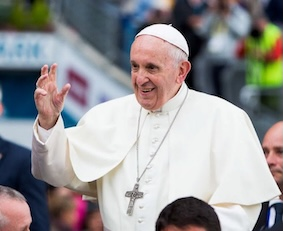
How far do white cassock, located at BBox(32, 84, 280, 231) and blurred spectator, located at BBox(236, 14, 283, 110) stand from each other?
29.1 ft

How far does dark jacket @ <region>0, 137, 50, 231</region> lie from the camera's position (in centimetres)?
680

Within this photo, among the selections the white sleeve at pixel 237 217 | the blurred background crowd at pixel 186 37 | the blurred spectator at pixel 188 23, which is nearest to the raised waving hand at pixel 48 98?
the white sleeve at pixel 237 217

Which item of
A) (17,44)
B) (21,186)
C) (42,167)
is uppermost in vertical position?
(42,167)

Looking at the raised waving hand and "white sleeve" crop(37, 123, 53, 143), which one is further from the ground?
the raised waving hand

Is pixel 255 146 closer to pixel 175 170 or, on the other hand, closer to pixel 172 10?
pixel 175 170

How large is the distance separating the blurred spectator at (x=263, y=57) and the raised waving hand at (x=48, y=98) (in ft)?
30.2

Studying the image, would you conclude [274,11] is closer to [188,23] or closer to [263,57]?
[263,57]

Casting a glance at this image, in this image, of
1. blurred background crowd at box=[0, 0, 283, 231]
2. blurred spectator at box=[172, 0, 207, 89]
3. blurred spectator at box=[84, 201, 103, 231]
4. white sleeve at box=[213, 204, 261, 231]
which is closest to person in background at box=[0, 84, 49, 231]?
white sleeve at box=[213, 204, 261, 231]

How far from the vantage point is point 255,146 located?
19.5 ft

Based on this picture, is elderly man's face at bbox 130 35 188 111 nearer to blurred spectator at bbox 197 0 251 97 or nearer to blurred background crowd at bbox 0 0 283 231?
blurred background crowd at bbox 0 0 283 231

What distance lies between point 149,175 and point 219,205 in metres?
0.39

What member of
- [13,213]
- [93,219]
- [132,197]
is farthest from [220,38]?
[13,213]

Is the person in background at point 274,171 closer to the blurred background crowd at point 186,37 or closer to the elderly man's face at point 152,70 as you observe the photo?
the elderly man's face at point 152,70

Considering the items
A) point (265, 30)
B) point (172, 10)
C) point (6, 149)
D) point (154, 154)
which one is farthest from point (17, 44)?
point (154, 154)
